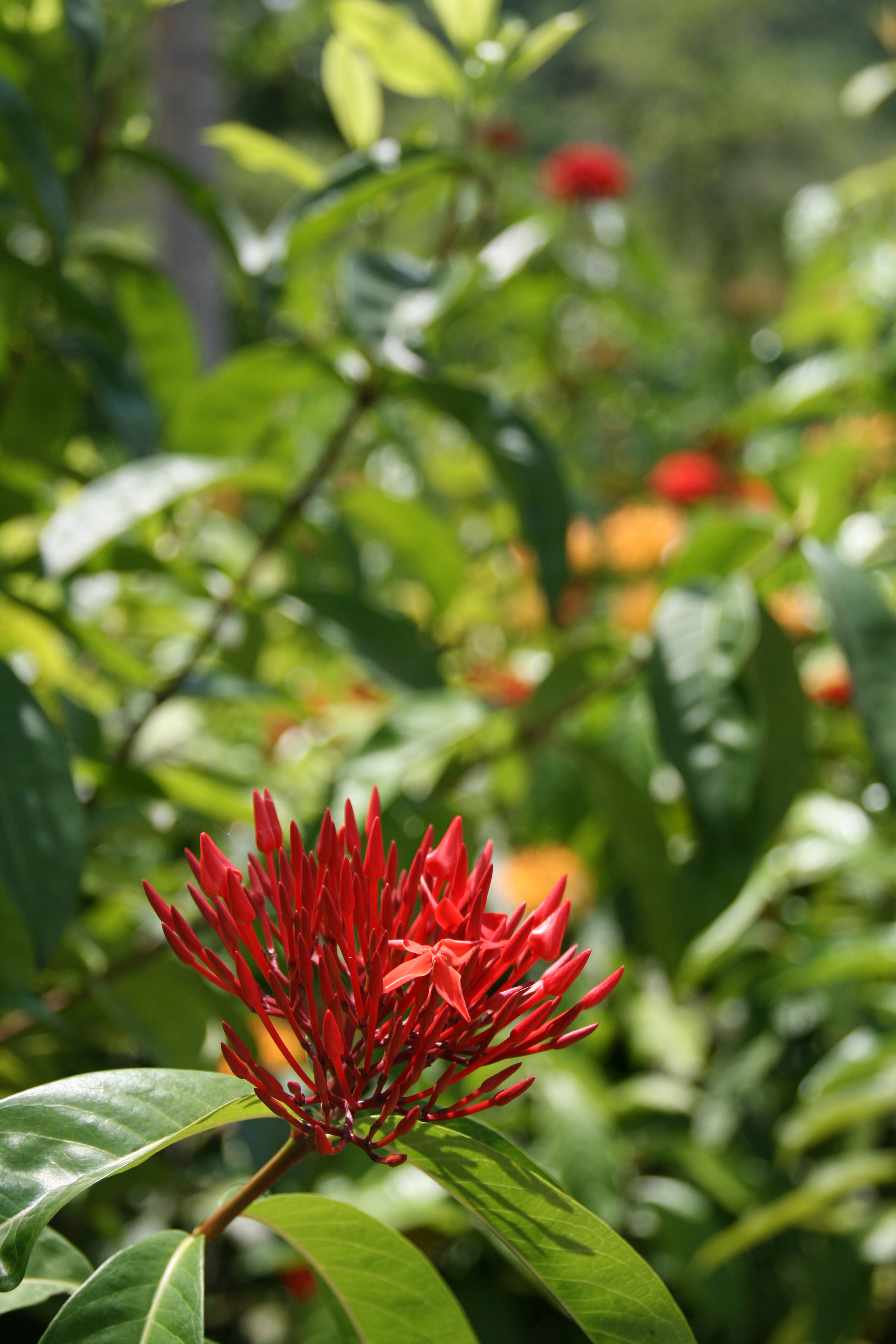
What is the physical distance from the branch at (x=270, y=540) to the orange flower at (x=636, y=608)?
1.77 feet

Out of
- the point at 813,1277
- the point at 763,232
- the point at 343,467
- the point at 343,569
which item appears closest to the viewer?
the point at 343,569

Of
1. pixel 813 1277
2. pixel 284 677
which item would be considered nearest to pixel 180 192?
pixel 284 677

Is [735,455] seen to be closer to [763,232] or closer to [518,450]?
[518,450]

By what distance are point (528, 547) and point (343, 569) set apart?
27cm

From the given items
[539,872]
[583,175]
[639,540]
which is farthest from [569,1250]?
[583,175]

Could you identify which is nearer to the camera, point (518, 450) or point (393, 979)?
point (393, 979)

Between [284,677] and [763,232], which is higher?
[284,677]

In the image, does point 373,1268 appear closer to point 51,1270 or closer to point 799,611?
point 51,1270

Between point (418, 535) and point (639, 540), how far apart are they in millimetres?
739

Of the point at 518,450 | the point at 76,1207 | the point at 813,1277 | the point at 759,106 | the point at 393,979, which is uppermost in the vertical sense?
the point at 393,979

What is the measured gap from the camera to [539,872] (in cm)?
108

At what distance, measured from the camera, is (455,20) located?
32.9 inches

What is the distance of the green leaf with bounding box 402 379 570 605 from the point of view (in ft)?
2.40

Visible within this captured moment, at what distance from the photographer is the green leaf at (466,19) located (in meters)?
0.83
